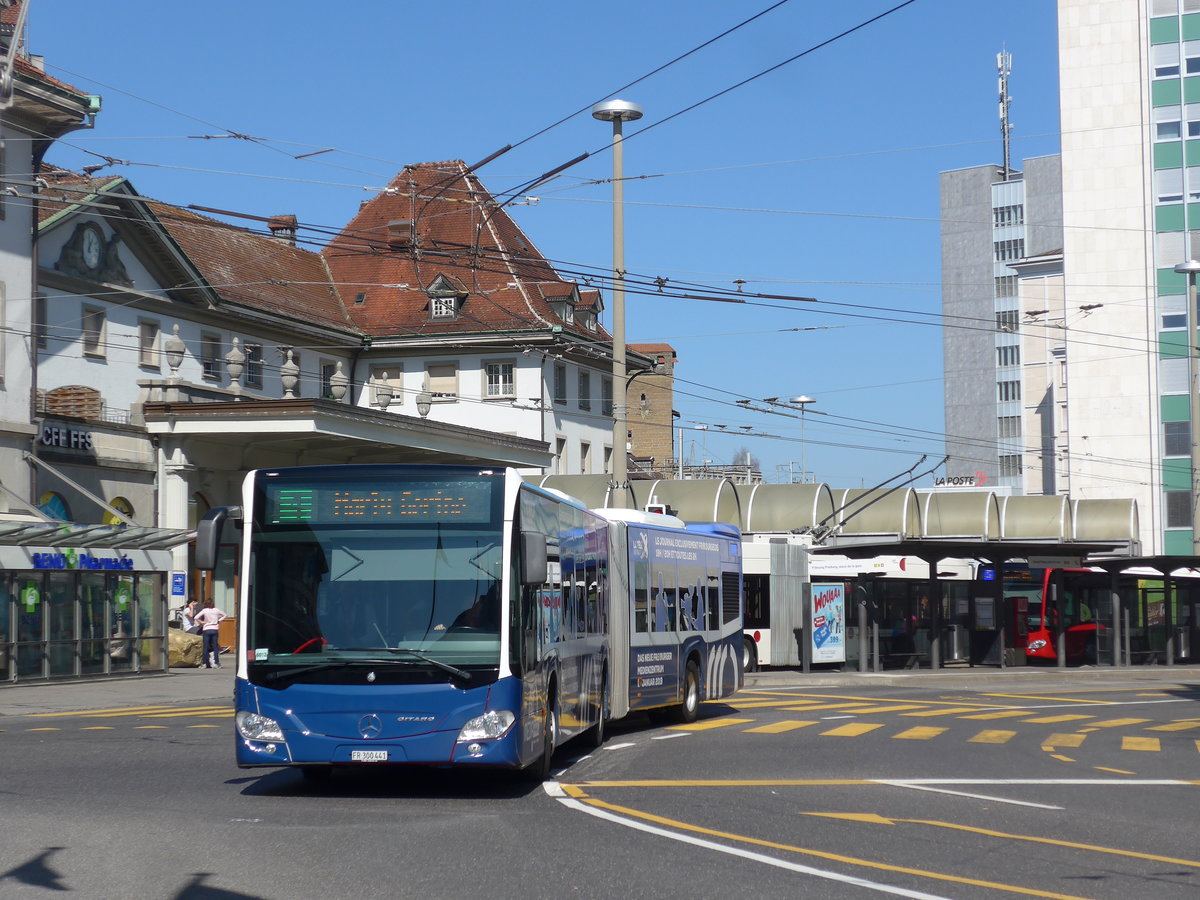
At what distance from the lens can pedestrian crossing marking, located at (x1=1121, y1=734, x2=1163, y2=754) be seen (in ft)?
60.4

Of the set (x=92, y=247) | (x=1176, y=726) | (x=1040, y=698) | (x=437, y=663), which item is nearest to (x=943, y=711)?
(x=1176, y=726)

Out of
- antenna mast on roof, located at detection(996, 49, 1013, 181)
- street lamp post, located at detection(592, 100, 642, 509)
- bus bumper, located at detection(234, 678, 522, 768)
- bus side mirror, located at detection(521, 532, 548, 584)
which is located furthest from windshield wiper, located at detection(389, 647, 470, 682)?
antenna mast on roof, located at detection(996, 49, 1013, 181)

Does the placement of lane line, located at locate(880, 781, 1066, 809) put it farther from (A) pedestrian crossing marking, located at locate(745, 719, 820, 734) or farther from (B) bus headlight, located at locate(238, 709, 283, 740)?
(A) pedestrian crossing marking, located at locate(745, 719, 820, 734)

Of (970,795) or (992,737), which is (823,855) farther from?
(992,737)

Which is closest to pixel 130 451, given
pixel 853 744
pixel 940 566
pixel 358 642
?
pixel 940 566

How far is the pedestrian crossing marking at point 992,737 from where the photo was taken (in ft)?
62.0

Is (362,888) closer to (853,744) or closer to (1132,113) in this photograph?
(853,744)

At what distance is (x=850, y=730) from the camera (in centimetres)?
2042

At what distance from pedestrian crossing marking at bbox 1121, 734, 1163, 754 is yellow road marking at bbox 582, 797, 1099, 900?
28.3 feet

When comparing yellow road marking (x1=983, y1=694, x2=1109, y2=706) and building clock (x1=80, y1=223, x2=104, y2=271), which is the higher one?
building clock (x1=80, y1=223, x2=104, y2=271)

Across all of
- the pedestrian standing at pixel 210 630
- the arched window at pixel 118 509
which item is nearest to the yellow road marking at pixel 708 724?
the pedestrian standing at pixel 210 630

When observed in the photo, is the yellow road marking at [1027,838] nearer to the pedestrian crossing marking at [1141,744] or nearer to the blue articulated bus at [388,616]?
the blue articulated bus at [388,616]

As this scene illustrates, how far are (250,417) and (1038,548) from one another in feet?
59.3

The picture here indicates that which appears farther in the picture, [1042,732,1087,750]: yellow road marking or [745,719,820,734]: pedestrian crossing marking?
[745,719,820,734]: pedestrian crossing marking
